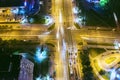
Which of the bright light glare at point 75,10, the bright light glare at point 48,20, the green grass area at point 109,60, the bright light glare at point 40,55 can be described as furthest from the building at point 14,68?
the bright light glare at point 75,10

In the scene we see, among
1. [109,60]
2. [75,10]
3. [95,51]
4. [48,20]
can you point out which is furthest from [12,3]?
[109,60]

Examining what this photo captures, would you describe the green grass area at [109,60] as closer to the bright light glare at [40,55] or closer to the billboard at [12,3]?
the bright light glare at [40,55]

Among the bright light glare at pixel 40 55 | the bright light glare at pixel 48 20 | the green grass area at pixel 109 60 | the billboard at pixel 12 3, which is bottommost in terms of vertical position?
the green grass area at pixel 109 60

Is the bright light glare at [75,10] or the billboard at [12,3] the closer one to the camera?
the billboard at [12,3]

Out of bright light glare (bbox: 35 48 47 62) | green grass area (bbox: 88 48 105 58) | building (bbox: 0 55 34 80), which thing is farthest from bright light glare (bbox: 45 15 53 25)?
building (bbox: 0 55 34 80)

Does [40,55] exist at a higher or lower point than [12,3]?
lower

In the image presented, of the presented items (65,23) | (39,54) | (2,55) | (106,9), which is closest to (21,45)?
(39,54)

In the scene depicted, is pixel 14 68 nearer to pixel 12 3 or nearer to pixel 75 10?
pixel 12 3

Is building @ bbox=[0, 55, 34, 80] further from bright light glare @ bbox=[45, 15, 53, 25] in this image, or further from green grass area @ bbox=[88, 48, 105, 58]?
bright light glare @ bbox=[45, 15, 53, 25]

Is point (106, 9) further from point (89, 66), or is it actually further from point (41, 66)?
point (41, 66)

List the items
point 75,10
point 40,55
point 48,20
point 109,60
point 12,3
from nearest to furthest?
point 109,60
point 40,55
point 48,20
point 12,3
point 75,10

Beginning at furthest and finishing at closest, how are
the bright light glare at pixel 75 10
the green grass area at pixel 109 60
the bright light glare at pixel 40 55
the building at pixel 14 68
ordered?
the bright light glare at pixel 75 10 → the bright light glare at pixel 40 55 → the green grass area at pixel 109 60 → the building at pixel 14 68
